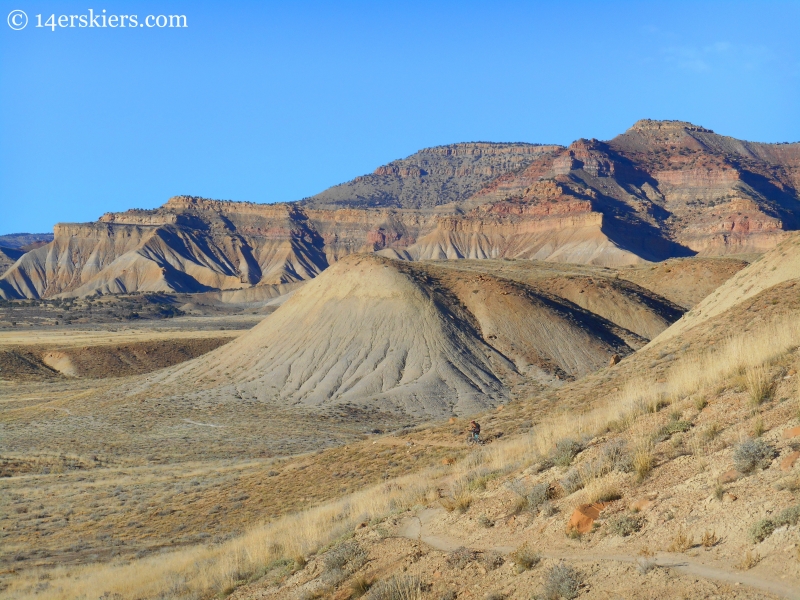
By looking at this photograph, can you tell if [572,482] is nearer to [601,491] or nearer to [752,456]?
[601,491]

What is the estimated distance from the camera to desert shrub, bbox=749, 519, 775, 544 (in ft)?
26.3

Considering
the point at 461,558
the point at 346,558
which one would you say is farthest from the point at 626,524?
the point at 346,558

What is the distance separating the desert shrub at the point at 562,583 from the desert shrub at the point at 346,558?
2.98 metres

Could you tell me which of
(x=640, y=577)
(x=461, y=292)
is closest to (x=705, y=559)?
(x=640, y=577)

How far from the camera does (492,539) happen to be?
10.3 metres

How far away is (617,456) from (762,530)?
2959 millimetres

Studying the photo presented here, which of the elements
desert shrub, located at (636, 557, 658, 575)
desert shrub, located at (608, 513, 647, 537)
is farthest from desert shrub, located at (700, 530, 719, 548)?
desert shrub, located at (608, 513, 647, 537)

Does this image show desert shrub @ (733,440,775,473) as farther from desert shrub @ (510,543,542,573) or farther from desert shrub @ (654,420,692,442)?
desert shrub @ (510,543,542,573)

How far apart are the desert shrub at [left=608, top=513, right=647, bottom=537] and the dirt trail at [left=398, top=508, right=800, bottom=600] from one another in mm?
355

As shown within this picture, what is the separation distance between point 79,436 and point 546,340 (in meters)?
26.5

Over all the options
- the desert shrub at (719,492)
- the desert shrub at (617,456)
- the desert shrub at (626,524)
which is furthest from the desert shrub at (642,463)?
Answer: the desert shrub at (719,492)

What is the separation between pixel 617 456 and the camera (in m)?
10.9

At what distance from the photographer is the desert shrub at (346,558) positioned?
10.7 metres

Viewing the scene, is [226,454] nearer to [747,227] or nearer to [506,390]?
[506,390]
